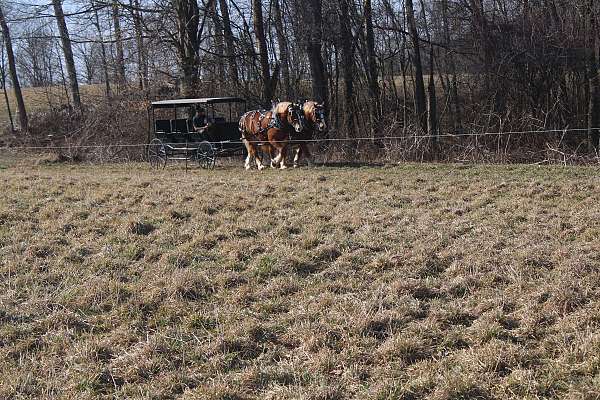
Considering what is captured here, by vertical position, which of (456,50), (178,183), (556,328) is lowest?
(556,328)

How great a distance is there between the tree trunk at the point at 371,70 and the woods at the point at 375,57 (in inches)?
1.4

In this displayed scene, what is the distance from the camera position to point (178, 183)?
11.6 meters

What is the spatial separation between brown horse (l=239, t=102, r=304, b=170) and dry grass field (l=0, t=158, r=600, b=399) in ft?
15.9

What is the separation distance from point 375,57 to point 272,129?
851 centimetres

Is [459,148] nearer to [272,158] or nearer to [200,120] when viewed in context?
[272,158]

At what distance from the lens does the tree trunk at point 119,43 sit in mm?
20630

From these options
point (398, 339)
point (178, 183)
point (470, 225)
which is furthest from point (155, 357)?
point (178, 183)

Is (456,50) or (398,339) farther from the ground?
(456,50)

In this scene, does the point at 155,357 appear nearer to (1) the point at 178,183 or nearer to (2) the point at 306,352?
(2) the point at 306,352

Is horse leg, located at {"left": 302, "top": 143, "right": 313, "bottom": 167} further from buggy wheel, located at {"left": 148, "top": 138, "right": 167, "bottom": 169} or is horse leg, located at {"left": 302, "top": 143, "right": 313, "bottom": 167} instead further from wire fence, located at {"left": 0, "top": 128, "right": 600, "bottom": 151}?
buggy wheel, located at {"left": 148, "top": 138, "right": 167, "bottom": 169}

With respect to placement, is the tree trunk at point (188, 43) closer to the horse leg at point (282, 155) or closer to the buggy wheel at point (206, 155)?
the buggy wheel at point (206, 155)

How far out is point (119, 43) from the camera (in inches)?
907

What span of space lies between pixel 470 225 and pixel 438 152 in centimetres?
863

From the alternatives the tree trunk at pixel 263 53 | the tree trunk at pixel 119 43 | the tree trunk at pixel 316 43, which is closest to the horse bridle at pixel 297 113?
the tree trunk at pixel 316 43
